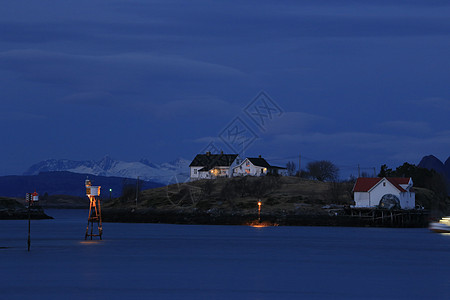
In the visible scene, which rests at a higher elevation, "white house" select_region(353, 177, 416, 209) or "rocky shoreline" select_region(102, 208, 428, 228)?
"white house" select_region(353, 177, 416, 209)

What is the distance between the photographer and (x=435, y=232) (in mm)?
133750

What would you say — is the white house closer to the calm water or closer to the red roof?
the red roof

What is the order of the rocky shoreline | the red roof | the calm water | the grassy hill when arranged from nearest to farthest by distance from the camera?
the calm water → the rocky shoreline → the red roof → the grassy hill

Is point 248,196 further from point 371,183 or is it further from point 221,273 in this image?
point 221,273

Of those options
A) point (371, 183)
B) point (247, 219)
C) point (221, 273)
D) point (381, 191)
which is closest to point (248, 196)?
point (247, 219)

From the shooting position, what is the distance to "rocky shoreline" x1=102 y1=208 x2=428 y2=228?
146 meters

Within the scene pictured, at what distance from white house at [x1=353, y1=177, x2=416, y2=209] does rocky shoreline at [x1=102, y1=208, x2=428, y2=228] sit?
3926mm

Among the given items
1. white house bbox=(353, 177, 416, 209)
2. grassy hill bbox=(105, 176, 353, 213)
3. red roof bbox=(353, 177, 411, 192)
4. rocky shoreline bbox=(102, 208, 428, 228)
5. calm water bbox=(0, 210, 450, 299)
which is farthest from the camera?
grassy hill bbox=(105, 176, 353, 213)

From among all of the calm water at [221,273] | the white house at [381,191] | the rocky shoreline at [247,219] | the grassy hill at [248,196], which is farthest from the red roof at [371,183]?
the calm water at [221,273]

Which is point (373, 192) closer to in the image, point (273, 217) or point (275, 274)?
point (273, 217)

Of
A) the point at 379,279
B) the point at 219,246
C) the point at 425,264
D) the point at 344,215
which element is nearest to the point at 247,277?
the point at 379,279

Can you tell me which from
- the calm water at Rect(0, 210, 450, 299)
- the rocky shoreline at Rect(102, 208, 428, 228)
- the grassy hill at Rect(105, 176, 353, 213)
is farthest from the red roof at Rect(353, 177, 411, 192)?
the calm water at Rect(0, 210, 450, 299)

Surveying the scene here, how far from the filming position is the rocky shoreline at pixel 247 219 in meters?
146

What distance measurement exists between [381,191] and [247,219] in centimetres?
2687
